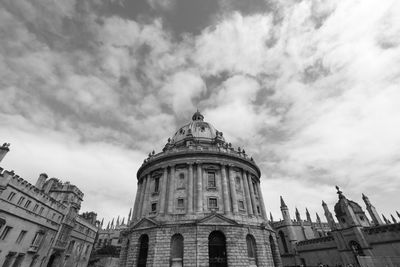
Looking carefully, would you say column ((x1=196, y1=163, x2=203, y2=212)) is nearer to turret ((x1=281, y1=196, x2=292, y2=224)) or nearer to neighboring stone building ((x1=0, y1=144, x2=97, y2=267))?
neighboring stone building ((x1=0, y1=144, x2=97, y2=267))

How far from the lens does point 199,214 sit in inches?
1094

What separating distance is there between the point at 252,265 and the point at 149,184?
1878 centimetres

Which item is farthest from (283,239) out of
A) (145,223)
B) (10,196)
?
(10,196)

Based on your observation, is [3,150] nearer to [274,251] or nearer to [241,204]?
[241,204]

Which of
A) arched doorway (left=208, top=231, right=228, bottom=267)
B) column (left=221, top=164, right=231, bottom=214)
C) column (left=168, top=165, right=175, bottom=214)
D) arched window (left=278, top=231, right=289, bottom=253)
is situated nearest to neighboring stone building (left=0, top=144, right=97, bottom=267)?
column (left=168, top=165, right=175, bottom=214)

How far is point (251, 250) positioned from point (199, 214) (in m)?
A: 8.23

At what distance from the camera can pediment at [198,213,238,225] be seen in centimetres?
2675

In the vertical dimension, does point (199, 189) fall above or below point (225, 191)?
above

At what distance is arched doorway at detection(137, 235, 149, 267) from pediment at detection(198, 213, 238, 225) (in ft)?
26.7

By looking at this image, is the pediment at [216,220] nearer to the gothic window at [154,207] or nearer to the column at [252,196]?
the column at [252,196]

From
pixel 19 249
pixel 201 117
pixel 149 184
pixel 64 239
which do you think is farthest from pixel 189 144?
pixel 64 239

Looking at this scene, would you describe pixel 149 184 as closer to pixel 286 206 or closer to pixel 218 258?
pixel 218 258

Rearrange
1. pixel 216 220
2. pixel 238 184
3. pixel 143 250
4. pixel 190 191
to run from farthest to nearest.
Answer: pixel 238 184
pixel 190 191
pixel 143 250
pixel 216 220

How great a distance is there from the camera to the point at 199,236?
25.7m
